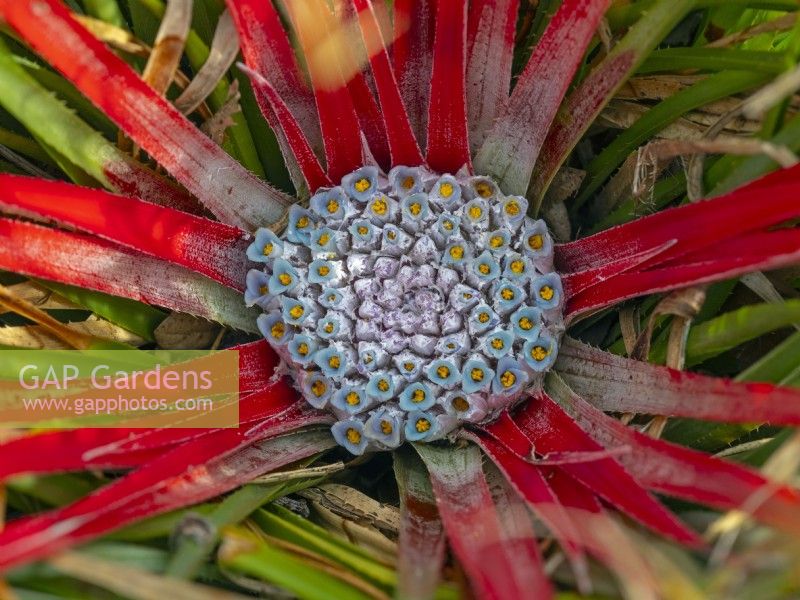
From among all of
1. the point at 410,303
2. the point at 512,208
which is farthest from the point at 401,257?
the point at 512,208

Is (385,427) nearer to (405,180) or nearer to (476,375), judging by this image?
(476,375)

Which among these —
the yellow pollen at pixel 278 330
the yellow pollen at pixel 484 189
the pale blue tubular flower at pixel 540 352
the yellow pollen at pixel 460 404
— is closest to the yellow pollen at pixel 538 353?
the pale blue tubular flower at pixel 540 352

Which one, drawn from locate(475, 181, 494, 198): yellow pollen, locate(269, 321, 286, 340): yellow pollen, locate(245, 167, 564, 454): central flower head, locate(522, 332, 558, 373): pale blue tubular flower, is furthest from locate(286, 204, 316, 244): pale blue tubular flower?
locate(522, 332, 558, 373): pale blue tubular flower

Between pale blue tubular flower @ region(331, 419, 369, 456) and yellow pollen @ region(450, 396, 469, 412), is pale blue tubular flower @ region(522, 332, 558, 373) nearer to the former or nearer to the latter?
yellow pollen @ region(450, 396, 469, 412)

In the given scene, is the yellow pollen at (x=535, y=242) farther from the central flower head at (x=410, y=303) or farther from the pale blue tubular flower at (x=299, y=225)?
the pale blue tubular flower at (x=299, y=225)

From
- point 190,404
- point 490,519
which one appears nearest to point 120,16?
point 190,404

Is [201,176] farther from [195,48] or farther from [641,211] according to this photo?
[641,211]
